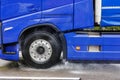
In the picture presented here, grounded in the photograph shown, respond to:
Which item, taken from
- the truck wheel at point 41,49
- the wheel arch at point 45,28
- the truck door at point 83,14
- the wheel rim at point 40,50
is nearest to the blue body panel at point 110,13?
the truck door at point 83,14

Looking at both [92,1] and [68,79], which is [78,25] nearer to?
[92,1]

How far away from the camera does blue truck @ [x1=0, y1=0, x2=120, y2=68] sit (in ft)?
33.0

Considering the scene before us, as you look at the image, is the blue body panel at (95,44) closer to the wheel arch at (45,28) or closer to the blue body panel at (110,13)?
the wheel arch at (45,28)

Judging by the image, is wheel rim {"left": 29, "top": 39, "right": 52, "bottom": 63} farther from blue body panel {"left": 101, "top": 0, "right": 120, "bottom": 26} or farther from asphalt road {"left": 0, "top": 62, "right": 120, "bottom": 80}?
blue body panel {"left": 101, "top": 0, "right": 120, "bottom": 26}

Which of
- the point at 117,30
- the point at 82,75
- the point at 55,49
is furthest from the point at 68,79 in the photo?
the point at 117,30

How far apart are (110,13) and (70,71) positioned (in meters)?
1.59

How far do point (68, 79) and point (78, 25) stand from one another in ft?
5.22

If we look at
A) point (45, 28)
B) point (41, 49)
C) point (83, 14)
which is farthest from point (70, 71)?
point (83, 14)

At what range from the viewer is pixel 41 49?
10.2m

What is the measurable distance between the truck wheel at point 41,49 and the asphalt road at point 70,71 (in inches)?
7.3

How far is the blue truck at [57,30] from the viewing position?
396 inches

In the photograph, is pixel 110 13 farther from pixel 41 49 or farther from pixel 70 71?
pixel 41 49

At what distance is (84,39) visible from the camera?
10156mm

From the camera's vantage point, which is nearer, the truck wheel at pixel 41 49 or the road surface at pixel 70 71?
the road surface at pixel 70 71
